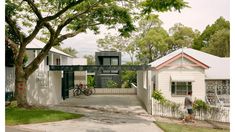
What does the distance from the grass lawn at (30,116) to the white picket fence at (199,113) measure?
16.4 feet

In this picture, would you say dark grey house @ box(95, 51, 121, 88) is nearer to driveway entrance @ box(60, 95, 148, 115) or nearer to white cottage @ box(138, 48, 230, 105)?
driveway entrance @ box(60, 95, 148, 115)

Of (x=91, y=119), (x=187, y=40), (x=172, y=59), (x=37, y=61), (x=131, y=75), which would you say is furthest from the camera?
(x=187, y=40)

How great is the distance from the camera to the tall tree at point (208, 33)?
52656 mm

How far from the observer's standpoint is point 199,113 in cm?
1977

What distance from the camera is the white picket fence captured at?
Answer: 19703mm

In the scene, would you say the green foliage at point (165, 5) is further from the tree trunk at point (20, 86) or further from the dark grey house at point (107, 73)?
the dark grey house at point (107, 73)

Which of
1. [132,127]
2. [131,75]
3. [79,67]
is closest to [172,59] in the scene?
[79,67]

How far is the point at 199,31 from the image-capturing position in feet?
187

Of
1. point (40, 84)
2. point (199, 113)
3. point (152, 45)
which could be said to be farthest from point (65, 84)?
point (152, 45)

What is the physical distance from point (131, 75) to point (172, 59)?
755 inches

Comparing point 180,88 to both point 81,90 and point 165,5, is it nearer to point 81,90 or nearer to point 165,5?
point 165,5

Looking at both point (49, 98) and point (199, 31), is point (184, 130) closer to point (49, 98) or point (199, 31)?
point (49, 98)

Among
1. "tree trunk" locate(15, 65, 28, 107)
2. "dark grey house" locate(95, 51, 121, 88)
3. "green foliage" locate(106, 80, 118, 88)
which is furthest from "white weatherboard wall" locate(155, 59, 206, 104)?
"dark grey house" locate(95, 51, 121, 88)

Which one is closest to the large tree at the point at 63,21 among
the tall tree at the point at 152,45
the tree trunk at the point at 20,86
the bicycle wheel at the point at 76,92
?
the tree trunk at the point at 20,86
